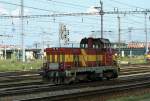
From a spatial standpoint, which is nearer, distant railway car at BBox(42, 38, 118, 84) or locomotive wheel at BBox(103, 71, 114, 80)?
distant railway car at BBox(42, 38, 118, 84)

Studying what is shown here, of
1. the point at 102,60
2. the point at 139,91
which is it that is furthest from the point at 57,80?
the point at 139,91

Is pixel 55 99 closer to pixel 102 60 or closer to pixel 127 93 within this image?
pixel 127 93

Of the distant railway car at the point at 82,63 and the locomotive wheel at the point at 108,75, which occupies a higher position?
the distant railway car at the point at 82,63

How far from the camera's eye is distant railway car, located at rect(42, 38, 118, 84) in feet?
88.1

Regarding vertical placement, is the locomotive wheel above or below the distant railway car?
below

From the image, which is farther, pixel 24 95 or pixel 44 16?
pixel 44 16

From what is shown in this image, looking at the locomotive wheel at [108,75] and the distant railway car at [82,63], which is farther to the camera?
the locomotive wheel at [108,75]

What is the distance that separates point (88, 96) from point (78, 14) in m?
38.8

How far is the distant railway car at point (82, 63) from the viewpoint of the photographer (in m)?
26.8

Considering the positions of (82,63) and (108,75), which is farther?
(108,75)

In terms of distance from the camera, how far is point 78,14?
57062 mm

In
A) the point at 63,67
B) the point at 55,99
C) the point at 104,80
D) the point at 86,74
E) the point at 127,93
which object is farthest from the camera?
the point at 104,80

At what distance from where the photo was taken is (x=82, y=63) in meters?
28.2

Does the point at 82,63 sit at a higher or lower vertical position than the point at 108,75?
higher
